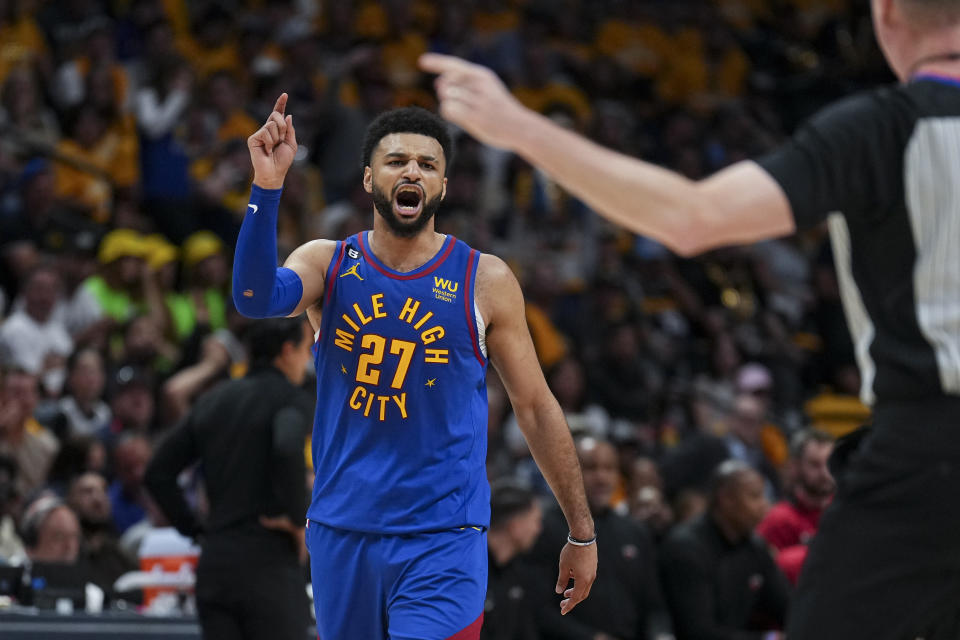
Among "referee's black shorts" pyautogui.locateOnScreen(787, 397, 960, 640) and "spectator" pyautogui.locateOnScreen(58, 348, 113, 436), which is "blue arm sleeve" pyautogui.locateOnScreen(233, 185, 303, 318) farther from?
"spectator" pyautogui.locateOnScreen(58, 348, 113, 436)

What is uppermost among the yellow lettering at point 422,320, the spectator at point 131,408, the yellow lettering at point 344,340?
the yellow lettering at point 422,320

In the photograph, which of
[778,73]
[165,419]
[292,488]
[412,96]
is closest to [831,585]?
[292,488]

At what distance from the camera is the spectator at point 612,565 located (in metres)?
8.89

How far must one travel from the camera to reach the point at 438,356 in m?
4.84

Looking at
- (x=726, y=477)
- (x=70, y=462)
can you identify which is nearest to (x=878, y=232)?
(x=726, y=477)

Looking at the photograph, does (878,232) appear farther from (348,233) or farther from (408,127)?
(348,233)

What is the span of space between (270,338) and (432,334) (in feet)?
5.97

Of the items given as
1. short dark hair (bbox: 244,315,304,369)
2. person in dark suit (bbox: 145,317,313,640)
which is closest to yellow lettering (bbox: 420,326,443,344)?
person in dark suit (bbox: 145,317,313,640)

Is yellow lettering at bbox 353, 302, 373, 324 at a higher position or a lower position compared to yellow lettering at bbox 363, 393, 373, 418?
higher

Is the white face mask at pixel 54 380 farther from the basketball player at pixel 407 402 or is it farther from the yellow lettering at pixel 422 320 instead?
the yellow lettering at pixel 422 320

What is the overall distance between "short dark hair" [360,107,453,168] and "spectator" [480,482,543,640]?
339 centimetres

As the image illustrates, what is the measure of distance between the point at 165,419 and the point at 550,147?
7548 mm

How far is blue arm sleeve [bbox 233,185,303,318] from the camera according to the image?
4449 millimetres

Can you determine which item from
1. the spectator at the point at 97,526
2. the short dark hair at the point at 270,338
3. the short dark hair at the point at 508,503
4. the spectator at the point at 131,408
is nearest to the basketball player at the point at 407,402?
the short dark hair at the point at 270,338
